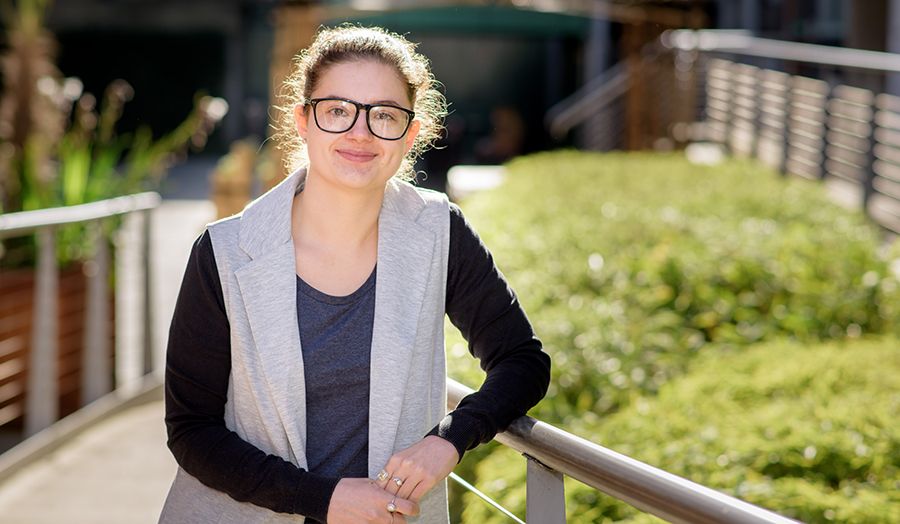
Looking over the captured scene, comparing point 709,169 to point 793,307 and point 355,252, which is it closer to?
point 793,307

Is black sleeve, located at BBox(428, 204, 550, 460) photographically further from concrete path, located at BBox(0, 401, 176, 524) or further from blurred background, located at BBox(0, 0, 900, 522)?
concrete path, located at BBox(0, 401, 176, 524)

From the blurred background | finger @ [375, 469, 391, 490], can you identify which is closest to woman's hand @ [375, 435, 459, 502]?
finger @ [375, 469, 391, 490]

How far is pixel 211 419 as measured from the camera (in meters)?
1.38

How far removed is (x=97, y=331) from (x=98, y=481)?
3.18ft

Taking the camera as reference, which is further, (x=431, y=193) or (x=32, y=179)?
(x=32, y=179)

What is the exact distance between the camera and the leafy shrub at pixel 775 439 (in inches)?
82.2

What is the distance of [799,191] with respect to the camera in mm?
6551

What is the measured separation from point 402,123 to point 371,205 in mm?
153

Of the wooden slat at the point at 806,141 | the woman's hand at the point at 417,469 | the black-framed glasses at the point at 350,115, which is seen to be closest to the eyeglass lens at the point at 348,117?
the black-framed glasses at the point at 350,115

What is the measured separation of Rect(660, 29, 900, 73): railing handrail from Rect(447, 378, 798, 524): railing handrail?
5863 mm

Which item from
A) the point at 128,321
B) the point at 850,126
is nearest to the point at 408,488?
the point at 128,321

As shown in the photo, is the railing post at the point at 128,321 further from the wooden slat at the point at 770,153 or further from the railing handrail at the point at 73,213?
the wooden slat at the point at 770,153

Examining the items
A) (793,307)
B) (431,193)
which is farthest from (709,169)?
(431,193)

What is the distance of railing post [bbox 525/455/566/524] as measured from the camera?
135 centimetres
